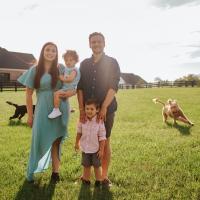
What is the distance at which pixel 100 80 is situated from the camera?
19.0 feet

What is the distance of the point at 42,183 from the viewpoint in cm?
608

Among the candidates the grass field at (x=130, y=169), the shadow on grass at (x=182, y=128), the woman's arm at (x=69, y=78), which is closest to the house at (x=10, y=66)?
the shadow on grass at (x=182, y=128)

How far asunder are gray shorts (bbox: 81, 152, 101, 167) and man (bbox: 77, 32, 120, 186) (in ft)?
0.98

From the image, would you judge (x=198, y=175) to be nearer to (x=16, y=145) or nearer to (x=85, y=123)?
(x=85, y=123)

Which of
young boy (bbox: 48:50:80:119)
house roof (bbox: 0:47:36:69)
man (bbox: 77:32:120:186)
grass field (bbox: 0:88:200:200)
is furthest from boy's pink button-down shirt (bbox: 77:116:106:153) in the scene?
house roof (bbox: 0:47:36:69)

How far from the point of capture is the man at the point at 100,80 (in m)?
5.65

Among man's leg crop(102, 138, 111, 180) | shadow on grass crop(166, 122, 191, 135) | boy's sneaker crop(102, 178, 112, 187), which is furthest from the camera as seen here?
shadow on grass crop(166, 122, 191, 135)

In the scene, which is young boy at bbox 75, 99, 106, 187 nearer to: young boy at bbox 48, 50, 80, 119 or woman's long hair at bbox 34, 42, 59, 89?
young boy at bbox 48, 50, 80, 119

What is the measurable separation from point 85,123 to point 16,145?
3.83 metres

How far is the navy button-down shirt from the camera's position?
18.8 feet

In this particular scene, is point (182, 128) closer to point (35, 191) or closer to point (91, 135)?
point (91, 135)

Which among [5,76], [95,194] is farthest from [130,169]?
[5,76]

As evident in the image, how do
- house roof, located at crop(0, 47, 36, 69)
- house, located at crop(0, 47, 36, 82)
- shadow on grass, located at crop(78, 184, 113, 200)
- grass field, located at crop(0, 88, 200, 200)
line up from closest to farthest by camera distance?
shadow on grass, located at crop(78, 184, 113, 200)
grass field, located at crop(0, 88, 200, 200)
house, located at crop(0, 47, 36, 82)
house roof, located at crop(0, 47, 36, 69)

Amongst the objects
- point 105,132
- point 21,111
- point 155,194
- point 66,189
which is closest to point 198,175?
point 155,194
